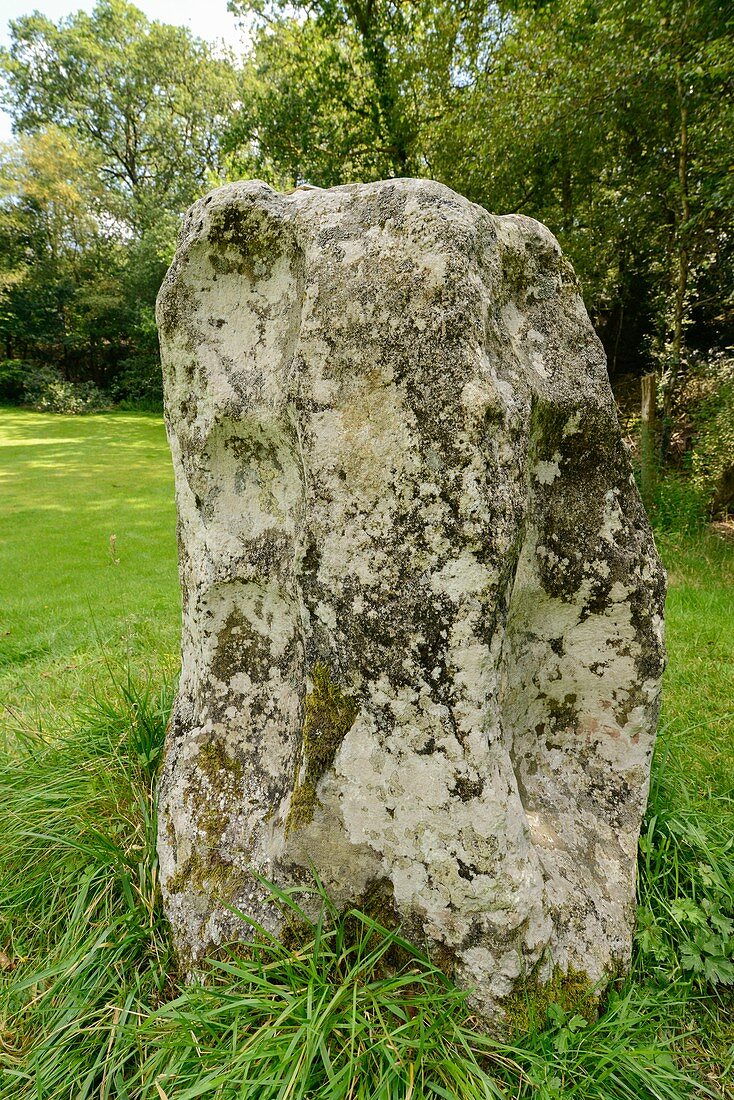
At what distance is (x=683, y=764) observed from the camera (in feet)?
9.43

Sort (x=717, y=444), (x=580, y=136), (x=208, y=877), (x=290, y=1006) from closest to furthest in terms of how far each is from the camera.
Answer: (x=290, y=1006), (x=208, y=877), (x=717, y=444), (x=580, y=136)

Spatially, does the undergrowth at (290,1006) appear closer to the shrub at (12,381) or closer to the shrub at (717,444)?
the shrub at (717,444)

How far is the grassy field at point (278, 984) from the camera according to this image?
1513 mm

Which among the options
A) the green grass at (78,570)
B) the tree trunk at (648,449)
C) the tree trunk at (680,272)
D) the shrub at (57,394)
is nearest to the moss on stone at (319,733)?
the green grass at (78,570)

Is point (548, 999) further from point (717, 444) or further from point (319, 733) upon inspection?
point (717, 444)

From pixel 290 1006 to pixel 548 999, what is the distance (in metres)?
0.68

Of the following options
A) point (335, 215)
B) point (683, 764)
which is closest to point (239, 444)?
point (335, 215)

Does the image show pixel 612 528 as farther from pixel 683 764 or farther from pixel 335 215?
pixel 683 764

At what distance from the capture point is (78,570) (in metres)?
7.89

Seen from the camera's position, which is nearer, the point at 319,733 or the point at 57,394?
the point at 319,733

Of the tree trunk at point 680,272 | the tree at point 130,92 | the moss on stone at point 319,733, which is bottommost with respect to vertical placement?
the moss on stone at point 319,733

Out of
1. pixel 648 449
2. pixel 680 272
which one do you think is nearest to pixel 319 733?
pixel 648 449

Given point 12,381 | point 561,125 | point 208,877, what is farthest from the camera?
point 12,381

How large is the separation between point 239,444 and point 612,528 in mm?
1248
